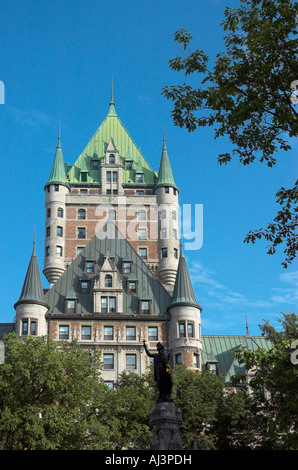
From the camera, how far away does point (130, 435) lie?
177 feet

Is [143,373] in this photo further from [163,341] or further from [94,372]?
[94,372]

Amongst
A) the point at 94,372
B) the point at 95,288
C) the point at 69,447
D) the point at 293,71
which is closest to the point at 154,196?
the point at 95,288

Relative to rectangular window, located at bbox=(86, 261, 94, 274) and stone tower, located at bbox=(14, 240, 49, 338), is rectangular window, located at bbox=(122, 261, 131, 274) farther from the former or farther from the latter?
stone tower, located at bbox=(14, 240, 49, 338)

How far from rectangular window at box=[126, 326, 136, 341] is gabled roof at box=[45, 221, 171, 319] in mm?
1383

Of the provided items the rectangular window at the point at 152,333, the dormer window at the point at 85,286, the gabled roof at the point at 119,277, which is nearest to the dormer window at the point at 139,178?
the gabled roof at the point at 119,277

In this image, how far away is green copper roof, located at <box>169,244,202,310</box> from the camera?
74.2 meters

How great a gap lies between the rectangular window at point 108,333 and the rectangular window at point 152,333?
3.84 metres

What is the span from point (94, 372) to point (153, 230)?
3617cm

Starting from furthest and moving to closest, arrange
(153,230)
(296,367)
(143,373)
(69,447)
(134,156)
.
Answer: (134,156) < (153,230) < (143,373) < (69,447) < (296,367)

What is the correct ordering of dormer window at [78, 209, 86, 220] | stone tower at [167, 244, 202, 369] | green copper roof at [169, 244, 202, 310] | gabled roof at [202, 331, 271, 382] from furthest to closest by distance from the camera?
1. dormer window at [78, 209, 86, 220]
2. gabled roof at [202, 331, 271, 382]
3. green copper roof at [169, 244, 202, 310]
4. stone tower at [167, 244, 202, 369]

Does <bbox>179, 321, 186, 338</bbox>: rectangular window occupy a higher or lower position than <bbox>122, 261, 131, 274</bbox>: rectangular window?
lower

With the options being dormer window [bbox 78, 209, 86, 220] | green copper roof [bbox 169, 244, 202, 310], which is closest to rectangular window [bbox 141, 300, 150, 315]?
green copper roof [bbox 169, 244, 202, 310]

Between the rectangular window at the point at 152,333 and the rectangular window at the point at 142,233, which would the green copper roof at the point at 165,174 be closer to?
the rectangular window at the point at 142,233

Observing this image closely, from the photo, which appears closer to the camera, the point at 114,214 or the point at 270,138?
the point at 270,138
